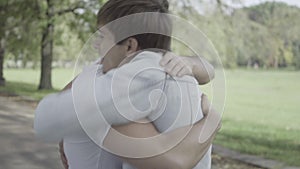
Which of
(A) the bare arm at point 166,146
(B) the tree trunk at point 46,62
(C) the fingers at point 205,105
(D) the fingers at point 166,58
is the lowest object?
(B) the tree trunk at point 46,62

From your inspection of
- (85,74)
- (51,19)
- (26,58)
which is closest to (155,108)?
(85,74)

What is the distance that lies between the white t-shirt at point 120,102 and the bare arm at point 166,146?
0.02 meters

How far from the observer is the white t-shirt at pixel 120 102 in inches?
37.3

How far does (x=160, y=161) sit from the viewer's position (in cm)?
95

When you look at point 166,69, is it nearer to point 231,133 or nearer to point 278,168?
point 278,168

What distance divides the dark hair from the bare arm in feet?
0.72

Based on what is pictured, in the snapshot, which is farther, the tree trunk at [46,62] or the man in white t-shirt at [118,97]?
the tree trunk at [46,62]

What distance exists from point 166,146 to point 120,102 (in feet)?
0.46

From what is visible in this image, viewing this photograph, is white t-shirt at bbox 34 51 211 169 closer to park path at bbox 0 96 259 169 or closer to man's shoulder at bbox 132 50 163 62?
man's shoulder at bbox 132 50 163 62

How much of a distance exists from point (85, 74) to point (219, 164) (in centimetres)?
454

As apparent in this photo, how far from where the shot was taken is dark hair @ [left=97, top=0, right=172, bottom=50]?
106 centimetres

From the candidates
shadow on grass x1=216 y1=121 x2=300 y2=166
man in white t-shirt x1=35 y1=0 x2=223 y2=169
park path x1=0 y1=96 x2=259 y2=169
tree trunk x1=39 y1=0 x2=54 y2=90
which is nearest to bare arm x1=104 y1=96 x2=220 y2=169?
man in white t-shirt x1=35 y1=0 x2=223 y2=169

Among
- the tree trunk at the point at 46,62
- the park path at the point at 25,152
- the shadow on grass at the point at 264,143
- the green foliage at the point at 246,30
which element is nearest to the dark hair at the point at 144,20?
the green foliage at the point at 246,30

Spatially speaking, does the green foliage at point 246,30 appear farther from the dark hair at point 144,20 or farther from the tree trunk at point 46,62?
the tree trunk at point 46,62
